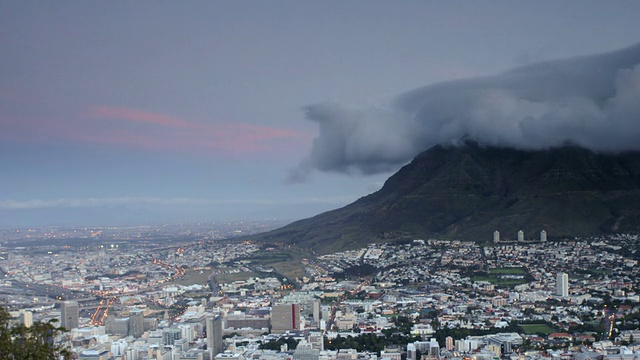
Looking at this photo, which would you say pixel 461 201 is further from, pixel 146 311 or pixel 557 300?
pixel 146 311

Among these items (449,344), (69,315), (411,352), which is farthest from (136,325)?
(449,344)

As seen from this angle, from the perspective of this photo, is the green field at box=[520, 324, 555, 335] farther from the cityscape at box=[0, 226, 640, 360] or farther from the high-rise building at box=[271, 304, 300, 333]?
the high-rise building at box=[271, 304, 300, 333]

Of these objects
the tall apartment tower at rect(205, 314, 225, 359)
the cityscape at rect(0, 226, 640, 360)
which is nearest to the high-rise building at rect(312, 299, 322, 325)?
the cityscape at rect(0, 226, 640, 360)

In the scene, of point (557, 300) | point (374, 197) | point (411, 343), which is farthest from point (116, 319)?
point (374, 197)

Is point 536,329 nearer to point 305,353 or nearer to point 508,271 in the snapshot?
point 305,353

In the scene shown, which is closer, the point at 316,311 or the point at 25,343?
the point at 25,343

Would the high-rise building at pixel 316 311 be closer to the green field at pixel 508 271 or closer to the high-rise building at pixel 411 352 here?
the high-rise building at pixel 411 352
